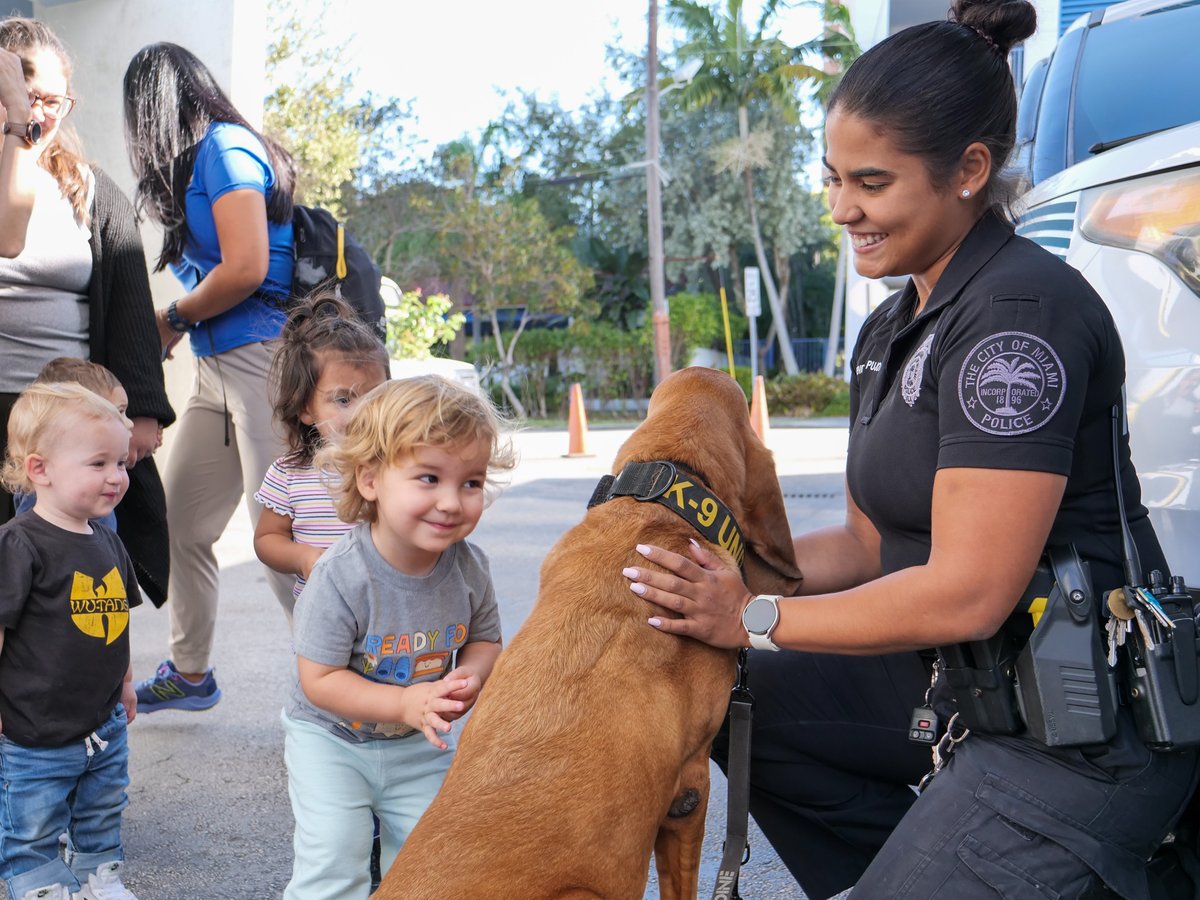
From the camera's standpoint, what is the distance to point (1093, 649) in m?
1.91

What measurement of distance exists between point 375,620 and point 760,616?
34.1 inches

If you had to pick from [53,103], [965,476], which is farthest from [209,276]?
[965,476]

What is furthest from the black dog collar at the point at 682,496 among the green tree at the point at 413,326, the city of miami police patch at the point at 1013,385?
the green tree at the point at 413,326

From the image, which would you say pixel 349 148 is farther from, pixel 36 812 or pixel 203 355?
pixel 36 812

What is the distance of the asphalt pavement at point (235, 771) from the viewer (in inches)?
127

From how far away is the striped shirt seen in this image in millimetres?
3092

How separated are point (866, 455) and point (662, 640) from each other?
1.81ft

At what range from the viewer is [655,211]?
27.0m

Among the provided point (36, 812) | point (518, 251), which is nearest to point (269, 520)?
point (36, 812)

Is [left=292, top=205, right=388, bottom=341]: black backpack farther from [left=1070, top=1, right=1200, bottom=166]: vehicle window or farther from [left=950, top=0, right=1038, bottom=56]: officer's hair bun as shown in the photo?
[left=1070, top=1, right=1200, bottom=166]: vehicle window

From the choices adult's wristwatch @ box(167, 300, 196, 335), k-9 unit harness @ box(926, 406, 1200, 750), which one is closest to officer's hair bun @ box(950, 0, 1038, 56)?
k-9 unit harness @ box(926, 406, 1200, 750)

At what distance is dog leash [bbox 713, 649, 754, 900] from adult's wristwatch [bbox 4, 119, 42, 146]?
7.81 ft

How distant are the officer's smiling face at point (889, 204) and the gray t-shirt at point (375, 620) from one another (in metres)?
1.17

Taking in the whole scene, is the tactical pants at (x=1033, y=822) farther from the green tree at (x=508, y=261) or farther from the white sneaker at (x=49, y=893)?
the green tree at (x=508, y=261)
